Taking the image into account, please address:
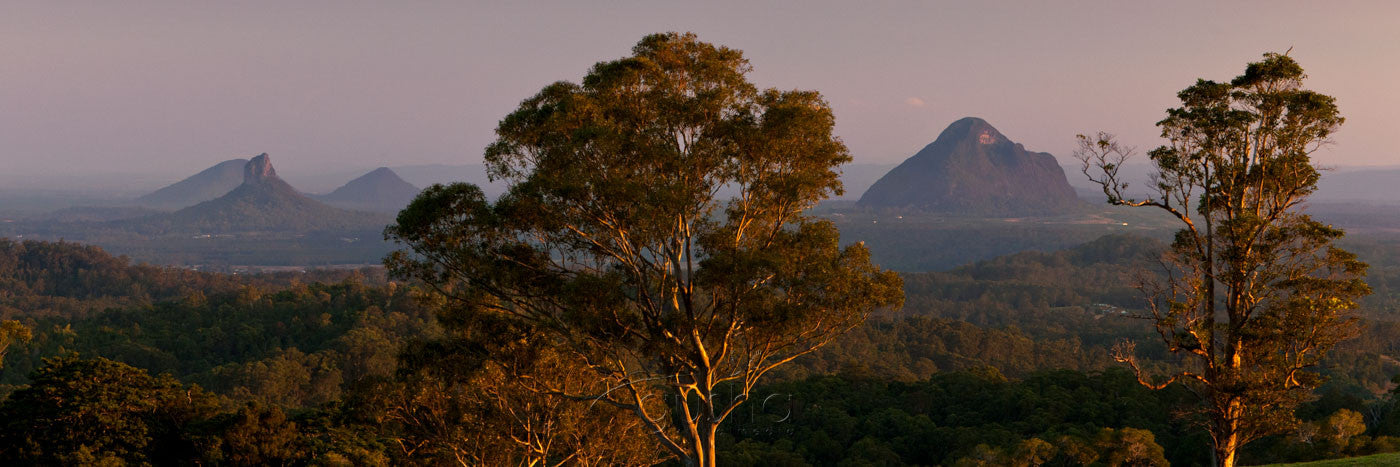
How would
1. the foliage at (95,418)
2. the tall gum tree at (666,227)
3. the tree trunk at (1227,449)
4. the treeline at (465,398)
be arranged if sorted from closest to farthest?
the tall gum tree at (666,227), the tree trunk at (1227,449), the treeline at (465,398), the foliage at (95,418)

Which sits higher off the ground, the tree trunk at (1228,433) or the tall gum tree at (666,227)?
the tall gum tree at (666,227)

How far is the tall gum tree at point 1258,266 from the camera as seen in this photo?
36.0 feet

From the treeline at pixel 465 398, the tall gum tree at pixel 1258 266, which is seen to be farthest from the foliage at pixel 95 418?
the tall gum tree at pixel 1258 266

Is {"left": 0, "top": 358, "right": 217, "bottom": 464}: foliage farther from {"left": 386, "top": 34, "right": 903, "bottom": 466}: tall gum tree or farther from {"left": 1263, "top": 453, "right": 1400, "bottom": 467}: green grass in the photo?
{"left": 1263, "top": 453, "right": 1400, "bottom": 467}: green grass

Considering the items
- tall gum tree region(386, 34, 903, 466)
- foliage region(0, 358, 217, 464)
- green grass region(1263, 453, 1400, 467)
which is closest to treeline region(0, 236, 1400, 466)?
foliage region(0, 358, 217, 464)

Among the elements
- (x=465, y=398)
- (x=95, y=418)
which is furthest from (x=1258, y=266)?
(x=95, y=418)

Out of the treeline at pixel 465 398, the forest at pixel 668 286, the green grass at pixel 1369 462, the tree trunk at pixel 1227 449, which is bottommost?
the treeline at pixel 465 398

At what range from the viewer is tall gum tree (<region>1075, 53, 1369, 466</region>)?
11.0 metres

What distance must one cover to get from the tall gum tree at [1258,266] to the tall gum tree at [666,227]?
4222mm

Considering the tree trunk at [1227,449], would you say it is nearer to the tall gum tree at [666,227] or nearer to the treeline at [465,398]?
the treeline at [465,398]

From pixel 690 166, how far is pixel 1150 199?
6.62 m

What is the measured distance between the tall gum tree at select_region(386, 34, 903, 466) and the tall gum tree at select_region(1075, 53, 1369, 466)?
166 inches

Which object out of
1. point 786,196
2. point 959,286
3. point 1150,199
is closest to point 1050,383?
point 1150,199

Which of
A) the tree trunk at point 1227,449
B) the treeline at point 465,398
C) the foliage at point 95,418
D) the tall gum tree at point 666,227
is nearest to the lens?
the tall gum tree at point 666,227
